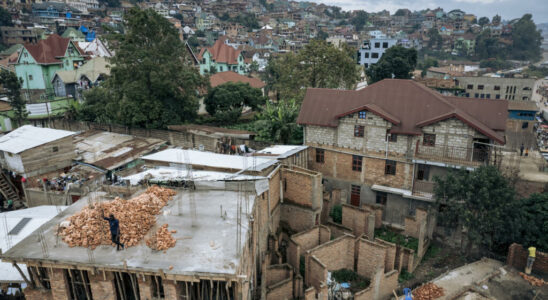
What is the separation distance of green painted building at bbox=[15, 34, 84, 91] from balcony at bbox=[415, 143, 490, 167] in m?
47.1

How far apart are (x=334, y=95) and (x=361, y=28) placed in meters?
159

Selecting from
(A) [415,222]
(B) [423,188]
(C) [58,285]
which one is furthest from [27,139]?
(B) [423,188]

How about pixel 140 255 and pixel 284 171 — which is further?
pixel 284 171

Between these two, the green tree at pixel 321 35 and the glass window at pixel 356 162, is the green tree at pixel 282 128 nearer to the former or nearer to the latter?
the glass window at pixel 356 162

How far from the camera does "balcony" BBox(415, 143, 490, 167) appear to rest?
63.1ft

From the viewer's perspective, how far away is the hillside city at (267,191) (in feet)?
34.7

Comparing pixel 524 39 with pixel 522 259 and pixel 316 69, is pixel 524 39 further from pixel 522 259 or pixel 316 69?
pixel 522 259

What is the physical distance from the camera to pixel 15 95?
3409 centimetres

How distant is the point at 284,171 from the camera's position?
59.0 ft

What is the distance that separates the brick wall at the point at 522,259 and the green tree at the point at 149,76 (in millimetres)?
23563

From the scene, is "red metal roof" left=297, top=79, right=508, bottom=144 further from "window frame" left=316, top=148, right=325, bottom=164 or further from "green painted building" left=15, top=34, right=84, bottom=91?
"green painted building" left=15, top=34, right=84, bottom=91

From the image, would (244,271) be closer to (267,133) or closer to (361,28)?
(267,133)

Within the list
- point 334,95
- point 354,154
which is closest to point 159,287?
point 354,154

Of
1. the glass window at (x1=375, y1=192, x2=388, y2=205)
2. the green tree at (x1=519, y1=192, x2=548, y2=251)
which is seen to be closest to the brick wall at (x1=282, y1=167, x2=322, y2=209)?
the glass window at (x1=375, y1=192, x2=388, y2=205)
